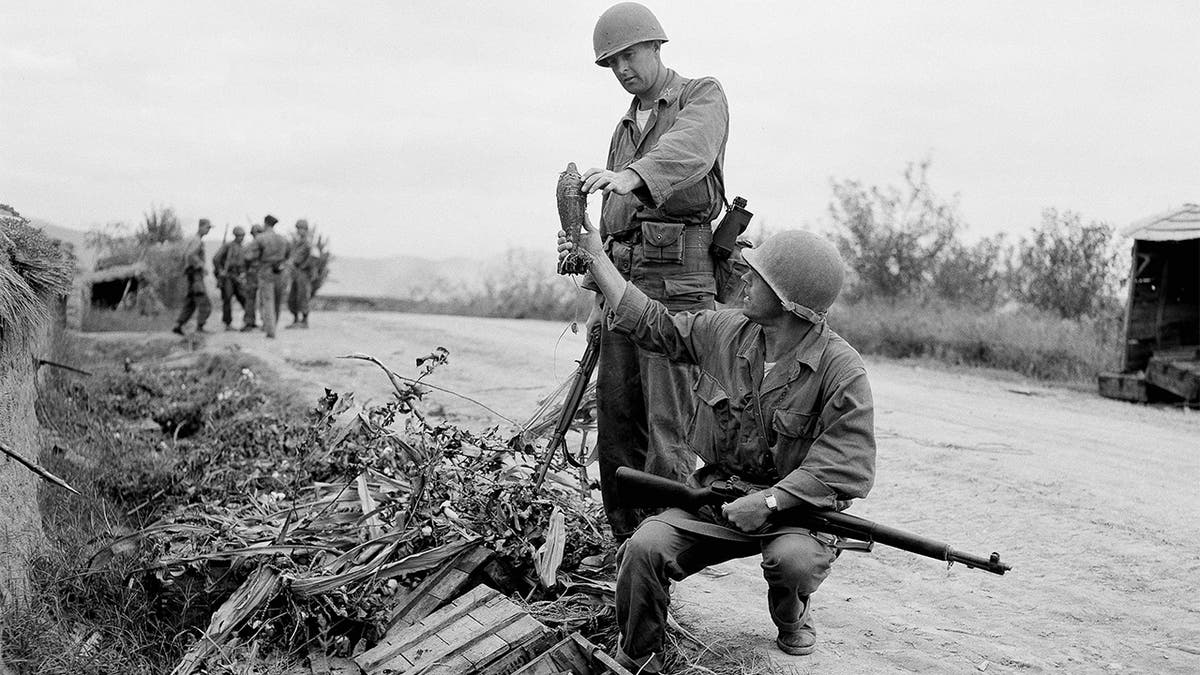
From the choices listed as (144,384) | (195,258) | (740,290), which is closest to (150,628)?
(740,290)

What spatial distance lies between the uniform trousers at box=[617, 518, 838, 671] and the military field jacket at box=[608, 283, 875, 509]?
190 millimetres

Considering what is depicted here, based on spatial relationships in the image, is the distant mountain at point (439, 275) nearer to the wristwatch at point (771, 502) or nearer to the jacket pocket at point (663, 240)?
the jacket pocket at point (663, 240)

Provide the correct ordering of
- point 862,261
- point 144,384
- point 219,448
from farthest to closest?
point 862,261 < point 144,384 < point 219,448

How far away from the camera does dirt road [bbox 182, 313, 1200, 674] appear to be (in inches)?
163

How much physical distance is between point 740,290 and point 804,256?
42.0 inches

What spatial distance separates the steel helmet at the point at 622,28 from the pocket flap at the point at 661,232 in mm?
711

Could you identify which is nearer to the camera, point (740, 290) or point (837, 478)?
point (837, 478)

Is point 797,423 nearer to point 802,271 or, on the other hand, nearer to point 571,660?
point 802,271

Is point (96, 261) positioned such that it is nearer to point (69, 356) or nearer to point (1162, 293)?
point (69, 356)

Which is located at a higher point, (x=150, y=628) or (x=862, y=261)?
(x=862, y=261)

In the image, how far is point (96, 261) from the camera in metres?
20.2

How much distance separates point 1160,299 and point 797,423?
328 inches

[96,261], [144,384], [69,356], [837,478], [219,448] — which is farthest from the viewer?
[96,261]

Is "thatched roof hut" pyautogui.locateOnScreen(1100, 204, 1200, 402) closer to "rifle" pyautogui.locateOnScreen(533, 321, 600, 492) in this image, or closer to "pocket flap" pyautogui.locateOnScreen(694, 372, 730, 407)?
"rifle" pyautogui.locateOnScreen(533, 321, 600, 492)
